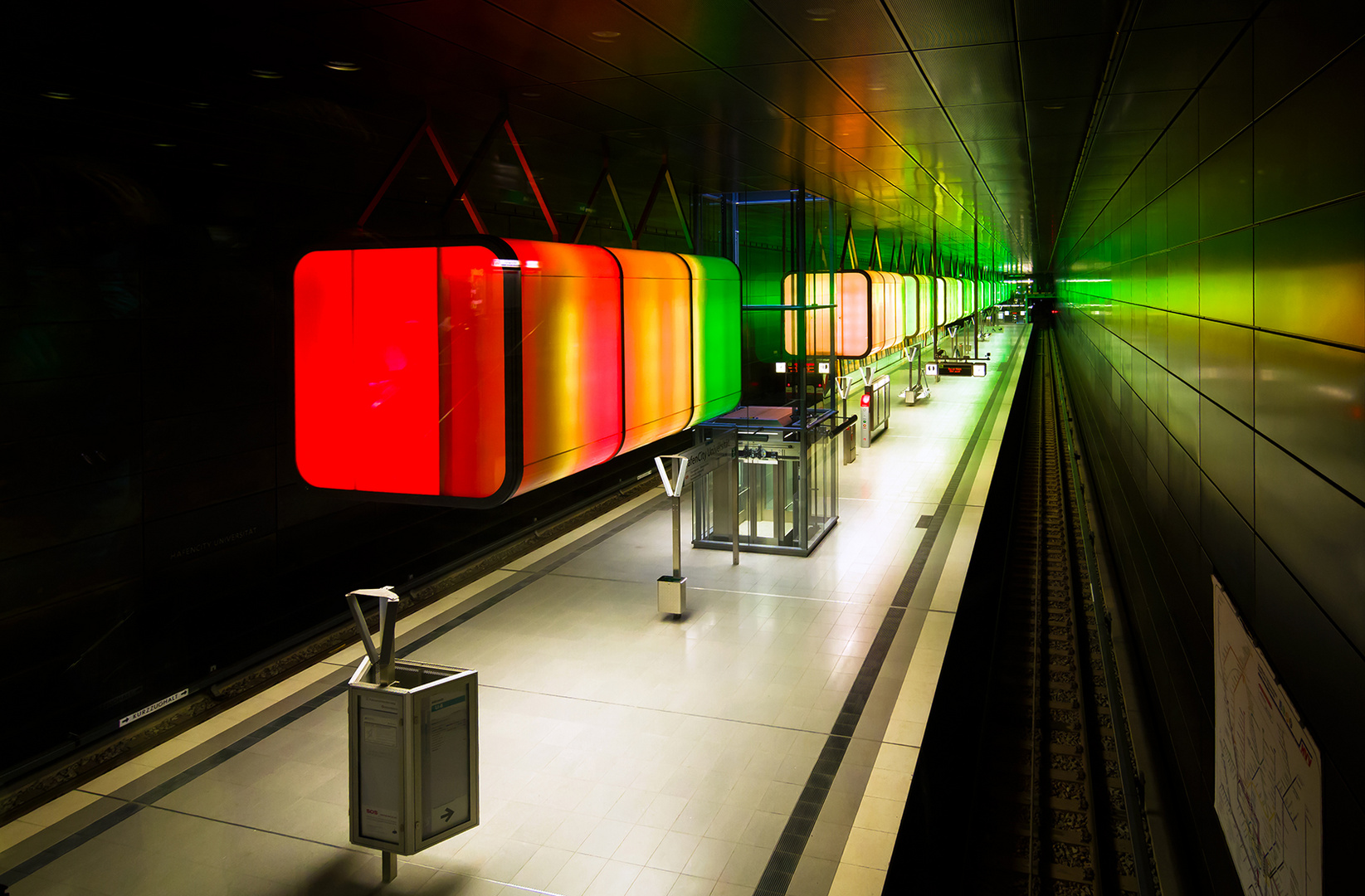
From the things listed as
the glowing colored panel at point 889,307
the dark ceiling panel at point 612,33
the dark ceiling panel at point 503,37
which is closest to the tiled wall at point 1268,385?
the dark ceiling panel at point 612,33

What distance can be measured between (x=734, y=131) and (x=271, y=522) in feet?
14.4

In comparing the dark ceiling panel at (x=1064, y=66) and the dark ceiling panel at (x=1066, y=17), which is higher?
the dark ceiling panel at (x=1064, y=66)

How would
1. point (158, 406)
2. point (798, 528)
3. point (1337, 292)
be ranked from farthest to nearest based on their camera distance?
point (798, 528) → point (158, 406) → point (1337, 292)

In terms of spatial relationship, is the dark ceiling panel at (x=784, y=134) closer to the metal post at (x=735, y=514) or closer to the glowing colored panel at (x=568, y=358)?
the glowing colored panel at (x=568, y=358)

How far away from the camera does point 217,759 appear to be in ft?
19.2

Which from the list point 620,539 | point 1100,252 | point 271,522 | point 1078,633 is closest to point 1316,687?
point 271,522

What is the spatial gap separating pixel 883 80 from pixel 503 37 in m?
1.85

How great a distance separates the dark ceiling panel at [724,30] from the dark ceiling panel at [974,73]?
637 millimetres

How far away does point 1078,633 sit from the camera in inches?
459

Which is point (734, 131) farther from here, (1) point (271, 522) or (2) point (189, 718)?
(2) point (189, 718)

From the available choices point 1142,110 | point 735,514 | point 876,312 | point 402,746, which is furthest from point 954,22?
point 876,312

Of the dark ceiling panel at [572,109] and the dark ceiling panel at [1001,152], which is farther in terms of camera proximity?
the dark ceiling panel at [1001,152]

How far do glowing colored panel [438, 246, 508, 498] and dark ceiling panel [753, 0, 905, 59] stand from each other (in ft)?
4.42

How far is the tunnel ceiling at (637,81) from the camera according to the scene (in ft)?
11.1
